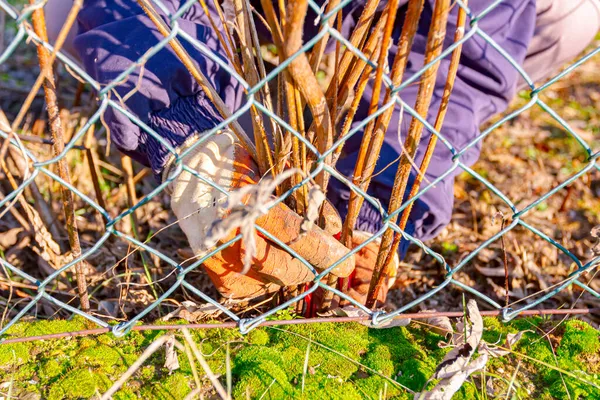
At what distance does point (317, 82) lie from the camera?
3.45 ft

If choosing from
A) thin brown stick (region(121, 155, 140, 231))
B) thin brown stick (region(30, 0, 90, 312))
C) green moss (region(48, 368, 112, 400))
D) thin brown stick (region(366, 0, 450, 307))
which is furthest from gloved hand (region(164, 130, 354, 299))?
thin brown stick (region(121, 155, 140, 231))

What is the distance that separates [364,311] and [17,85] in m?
2.28

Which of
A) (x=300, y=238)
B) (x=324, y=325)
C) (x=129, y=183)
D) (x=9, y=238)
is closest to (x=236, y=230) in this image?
(x=300, y=238)

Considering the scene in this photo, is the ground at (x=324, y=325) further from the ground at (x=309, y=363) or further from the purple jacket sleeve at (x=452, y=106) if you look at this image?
the purple jacket sleeve at (x=452, y=106)

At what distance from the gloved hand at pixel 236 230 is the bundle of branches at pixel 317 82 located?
0.18 feet

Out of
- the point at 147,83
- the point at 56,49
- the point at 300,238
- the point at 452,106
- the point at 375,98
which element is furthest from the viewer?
the point at 452,106

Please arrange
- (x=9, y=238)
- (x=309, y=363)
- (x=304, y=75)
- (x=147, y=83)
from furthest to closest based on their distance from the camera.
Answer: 1. (x=9, y=238)
2. (x=147, y=83)
3. (x=309, y=363)
4. (x=304, y=75)

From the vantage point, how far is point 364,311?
1386 mm

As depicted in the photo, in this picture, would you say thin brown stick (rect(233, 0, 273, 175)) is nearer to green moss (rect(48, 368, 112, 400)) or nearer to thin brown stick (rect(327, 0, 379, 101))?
thin brown stick (rect(327, 0, 379, 101))

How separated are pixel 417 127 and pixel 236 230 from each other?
1.50ft

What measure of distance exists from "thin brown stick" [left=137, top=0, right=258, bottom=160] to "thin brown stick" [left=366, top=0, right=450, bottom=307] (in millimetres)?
349

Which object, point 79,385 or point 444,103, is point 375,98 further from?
point 79,385

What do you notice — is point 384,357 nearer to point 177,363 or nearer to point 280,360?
point 280,360

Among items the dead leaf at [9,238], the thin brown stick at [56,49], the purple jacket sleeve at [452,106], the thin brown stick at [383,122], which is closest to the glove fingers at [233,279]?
the thin brown stick at [383,122]
